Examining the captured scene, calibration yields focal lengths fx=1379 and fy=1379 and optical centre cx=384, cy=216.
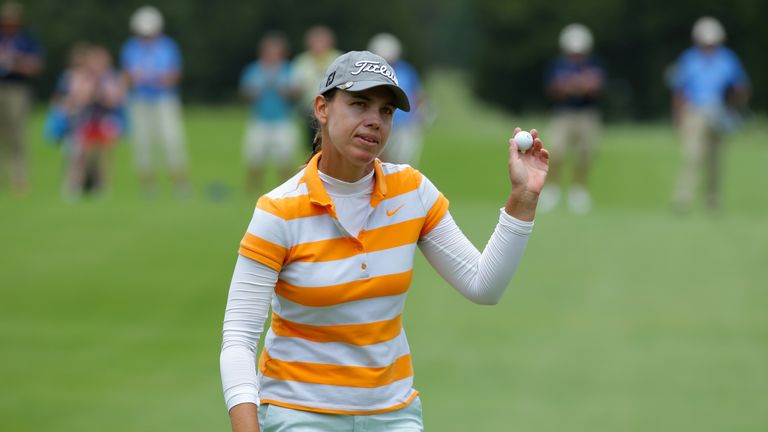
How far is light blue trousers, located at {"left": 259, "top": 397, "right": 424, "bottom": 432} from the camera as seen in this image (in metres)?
4.38

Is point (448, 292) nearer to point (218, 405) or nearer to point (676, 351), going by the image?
point (676, 351)

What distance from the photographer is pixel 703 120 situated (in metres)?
17.2

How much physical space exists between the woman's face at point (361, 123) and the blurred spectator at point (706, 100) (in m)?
13.2

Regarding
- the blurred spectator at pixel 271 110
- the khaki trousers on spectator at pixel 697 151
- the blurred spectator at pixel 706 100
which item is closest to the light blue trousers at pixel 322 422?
the blurred spectator at pixel 271 110

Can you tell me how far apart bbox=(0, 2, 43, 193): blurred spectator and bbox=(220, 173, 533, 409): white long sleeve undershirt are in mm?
13901

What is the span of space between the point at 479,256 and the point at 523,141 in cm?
45

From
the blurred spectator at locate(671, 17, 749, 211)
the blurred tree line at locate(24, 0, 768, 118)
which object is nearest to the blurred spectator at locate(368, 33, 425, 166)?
the blurred spectator at locate(671, 17, 749, 211)

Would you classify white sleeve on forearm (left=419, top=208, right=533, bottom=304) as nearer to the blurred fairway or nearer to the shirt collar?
the shirt collar

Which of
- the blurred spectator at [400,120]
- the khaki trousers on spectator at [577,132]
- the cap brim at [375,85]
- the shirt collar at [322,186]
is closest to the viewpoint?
the cap brim at [375,85]

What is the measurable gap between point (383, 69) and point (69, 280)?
34.6 feet

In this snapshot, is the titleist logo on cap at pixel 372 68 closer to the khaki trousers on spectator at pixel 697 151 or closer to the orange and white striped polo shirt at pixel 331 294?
the orange and white striped polo shirt at pixel 331 294

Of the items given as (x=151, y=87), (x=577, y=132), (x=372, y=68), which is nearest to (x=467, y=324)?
(x=577, y=132)

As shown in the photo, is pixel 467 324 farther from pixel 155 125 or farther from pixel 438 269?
pixel 438 269

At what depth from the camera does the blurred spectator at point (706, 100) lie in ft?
55.8
